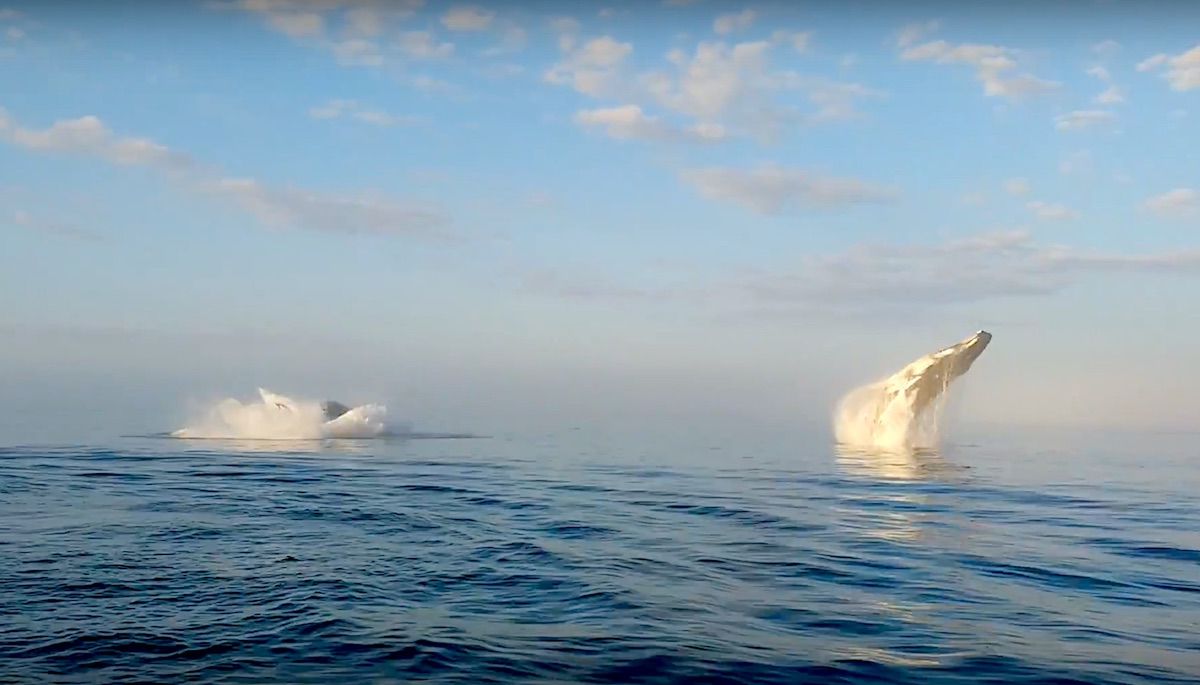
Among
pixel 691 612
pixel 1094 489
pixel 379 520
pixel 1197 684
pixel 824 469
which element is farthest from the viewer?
pixel 824 469

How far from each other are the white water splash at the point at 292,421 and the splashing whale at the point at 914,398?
27.9 meters

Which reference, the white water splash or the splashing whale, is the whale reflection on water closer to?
the splashing whale

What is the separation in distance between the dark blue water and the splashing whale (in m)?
20.4

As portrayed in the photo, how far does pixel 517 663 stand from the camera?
33.7 feet

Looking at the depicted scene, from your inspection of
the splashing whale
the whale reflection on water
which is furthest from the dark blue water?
the splashing whale

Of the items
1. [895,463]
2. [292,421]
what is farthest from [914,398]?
[292,421]

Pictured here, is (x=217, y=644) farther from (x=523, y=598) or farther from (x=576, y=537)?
(x=576, y=537)

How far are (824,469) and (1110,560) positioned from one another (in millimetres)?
20342

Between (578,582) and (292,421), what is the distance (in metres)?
44.4

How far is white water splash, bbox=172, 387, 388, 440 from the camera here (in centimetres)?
5497

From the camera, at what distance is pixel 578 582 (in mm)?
14477

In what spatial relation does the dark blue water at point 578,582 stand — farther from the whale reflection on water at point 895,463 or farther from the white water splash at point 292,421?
the white water splash at point 292,421

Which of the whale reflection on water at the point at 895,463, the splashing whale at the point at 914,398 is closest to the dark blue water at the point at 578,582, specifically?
the whale reflection on water at the point at 895,463

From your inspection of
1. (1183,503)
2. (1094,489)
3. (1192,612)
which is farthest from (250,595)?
(1094,489)
